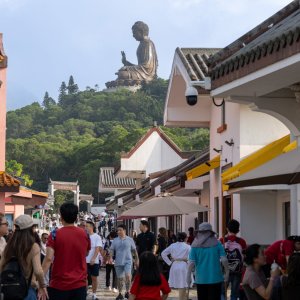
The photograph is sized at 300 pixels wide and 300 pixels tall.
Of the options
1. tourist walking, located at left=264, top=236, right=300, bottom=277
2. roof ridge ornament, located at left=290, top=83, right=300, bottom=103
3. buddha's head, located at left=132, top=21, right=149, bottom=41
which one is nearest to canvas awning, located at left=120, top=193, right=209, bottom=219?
roof ridge ornament, located at left=290, top=83, right=300, bottom=103

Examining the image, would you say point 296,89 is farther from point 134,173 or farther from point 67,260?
point 134,173

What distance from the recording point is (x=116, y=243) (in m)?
20.4

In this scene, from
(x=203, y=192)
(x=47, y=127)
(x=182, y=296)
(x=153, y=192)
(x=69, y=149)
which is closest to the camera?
(x=182, y=296)

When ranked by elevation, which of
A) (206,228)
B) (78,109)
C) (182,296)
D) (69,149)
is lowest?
(182,296)

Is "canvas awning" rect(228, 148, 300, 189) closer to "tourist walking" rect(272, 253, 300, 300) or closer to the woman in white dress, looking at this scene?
"tourist walking" rect(272, 253, 300, 300)

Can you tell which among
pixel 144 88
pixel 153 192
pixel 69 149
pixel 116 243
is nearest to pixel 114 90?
pixel 144 88

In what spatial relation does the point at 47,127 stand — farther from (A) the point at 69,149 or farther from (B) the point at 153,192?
(B) the point at 153,192

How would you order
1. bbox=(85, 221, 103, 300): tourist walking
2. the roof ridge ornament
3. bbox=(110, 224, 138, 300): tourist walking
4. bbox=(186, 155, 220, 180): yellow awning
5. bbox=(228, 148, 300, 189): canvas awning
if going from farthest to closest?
bbox=(186, 155, 220, 180): yellow awning, bbox=(110, 224, 138, 300): tourist walking, bbox=(85, 221, 103, 300): tourist walking, the roof ridge ornament, bbox=(228, 148, 300, 189): canvas awning

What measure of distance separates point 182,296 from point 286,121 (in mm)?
4820

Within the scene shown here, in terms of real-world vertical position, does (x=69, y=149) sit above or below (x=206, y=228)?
above

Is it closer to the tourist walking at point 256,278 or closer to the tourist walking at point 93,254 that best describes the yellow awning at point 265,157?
the tourist walking at point 256,278

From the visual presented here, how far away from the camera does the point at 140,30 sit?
641ft

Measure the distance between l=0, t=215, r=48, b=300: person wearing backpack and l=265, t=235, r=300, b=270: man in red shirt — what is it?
2757mm

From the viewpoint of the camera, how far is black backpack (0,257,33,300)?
10.0 m
